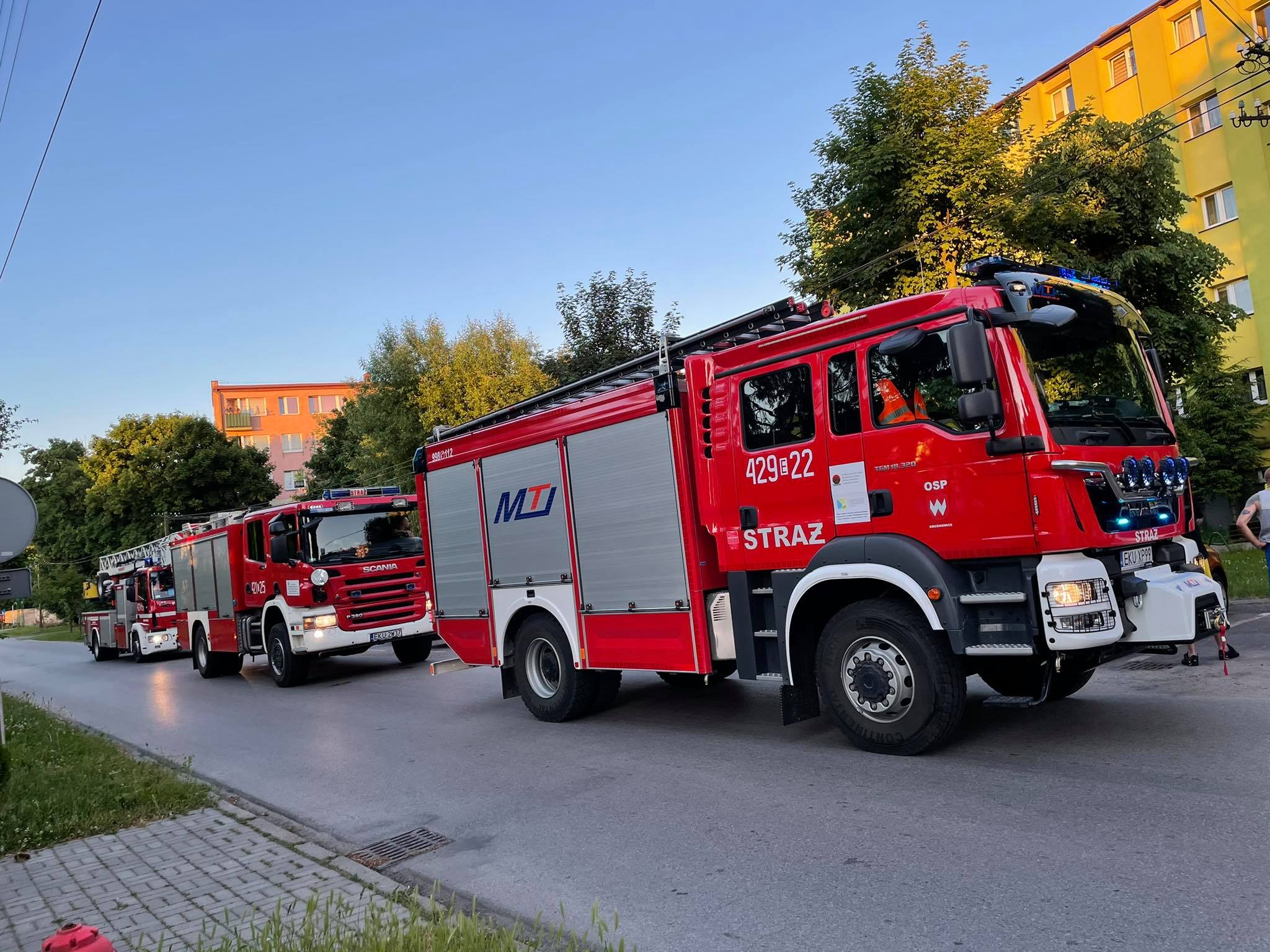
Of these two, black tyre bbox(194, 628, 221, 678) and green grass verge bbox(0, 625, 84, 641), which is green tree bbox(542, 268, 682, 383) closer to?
black tyre bbox(194, 628, 221, 678)

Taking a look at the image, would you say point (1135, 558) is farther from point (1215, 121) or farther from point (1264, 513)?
point (1215, 121)

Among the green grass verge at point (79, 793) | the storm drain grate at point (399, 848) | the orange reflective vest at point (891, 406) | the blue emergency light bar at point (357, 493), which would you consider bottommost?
the storm drain grate at point (399, 848)

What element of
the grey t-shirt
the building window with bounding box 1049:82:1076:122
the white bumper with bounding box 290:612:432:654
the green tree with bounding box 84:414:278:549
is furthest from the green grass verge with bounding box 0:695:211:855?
the green tree with bounding box 84:414:278:549

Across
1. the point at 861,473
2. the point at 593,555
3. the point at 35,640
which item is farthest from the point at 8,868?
the point at 35,640

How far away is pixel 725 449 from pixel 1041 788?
309cm

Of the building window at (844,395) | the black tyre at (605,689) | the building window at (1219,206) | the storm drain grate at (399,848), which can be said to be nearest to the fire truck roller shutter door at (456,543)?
the black tyre at (605,689)

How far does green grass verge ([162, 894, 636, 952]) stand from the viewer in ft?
11.1

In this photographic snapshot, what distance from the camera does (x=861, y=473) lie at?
6.18 metres

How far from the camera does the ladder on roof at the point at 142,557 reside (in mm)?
22014

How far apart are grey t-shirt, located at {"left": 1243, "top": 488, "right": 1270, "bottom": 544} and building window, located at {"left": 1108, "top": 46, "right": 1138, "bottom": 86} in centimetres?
2375

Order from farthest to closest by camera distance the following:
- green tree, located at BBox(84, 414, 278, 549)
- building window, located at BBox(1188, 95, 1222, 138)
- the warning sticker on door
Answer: green tree, located at BBox(84, 414, 278, 549), building window, located at BBox(1188, 95, 1222, 138), the warning sticker on door

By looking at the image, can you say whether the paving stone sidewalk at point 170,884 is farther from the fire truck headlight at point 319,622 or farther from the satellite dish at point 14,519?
the fire truck headlight at point 319,622

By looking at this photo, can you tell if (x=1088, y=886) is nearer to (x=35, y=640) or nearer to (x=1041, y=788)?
(x=1041, y=788)

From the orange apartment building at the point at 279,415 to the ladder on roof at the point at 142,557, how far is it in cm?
4936
